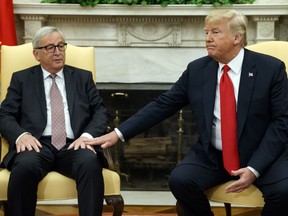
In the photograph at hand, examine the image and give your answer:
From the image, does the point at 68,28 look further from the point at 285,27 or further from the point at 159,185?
the point at 285,27

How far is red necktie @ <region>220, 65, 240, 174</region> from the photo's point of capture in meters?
2.92

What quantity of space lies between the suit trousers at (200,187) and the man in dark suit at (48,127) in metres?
0.41

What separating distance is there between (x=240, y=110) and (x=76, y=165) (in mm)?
893

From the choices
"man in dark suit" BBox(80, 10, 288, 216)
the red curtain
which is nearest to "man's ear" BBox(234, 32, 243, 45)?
"man in dark suit" BBox(80, 10, 288, 216)

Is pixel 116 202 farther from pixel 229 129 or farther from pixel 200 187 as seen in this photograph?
pixel 229 129

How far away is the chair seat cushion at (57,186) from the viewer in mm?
2988

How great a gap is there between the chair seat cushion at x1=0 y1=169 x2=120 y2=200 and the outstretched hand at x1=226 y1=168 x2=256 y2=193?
0.65 metres

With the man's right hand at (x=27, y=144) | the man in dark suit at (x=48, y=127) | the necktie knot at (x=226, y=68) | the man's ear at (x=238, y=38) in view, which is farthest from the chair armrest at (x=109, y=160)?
the man's ear at (x=238, y=38)

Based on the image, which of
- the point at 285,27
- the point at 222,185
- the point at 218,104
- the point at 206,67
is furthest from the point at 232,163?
the point at 285,27

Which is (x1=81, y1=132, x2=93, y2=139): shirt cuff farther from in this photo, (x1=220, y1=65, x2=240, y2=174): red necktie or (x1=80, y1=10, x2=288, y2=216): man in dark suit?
(x1=220, y1=65, x2=240, y2=174): red necktie

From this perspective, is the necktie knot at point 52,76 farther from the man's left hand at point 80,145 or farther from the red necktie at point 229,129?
the red necktie at point 229,129

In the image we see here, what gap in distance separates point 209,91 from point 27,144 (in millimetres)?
1023

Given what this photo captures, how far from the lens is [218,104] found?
3012 mm

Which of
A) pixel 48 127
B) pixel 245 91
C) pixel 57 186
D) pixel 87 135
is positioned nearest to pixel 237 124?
pixel 245 91
